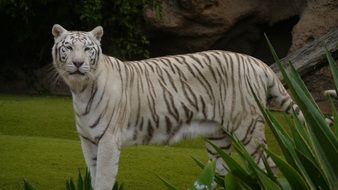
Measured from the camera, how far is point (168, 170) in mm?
6602

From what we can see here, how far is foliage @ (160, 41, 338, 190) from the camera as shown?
6.94ft

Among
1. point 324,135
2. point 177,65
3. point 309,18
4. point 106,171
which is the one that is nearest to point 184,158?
point 177,65

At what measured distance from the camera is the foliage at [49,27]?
11375 millimetres

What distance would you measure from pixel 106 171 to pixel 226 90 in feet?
3.61

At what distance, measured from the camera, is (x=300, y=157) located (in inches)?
88.4

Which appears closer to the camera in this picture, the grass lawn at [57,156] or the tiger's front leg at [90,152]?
the tiger's front leg at [90,152]

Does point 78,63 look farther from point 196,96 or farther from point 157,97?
point 196,96

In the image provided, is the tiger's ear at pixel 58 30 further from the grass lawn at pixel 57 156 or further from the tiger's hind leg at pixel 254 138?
the tiger's hind leg at pixel 254 138

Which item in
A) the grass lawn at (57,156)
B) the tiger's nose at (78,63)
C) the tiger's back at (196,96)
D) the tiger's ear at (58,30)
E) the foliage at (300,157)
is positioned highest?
the foliage at (300,157)

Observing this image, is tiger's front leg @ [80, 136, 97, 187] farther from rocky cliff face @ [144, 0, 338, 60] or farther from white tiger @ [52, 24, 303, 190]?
rocky cliff face @ [144, 0, 338, 60]

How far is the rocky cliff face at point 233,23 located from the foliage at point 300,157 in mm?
8543

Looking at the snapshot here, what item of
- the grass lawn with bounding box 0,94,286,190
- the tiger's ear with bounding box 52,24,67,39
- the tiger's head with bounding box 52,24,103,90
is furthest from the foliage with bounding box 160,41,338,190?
the grass lawn with bounding box 0,94,286,190

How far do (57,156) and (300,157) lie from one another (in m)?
5.04

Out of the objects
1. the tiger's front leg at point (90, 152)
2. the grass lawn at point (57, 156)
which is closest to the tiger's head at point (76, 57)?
the tiger's front leg at point (90, 152)
